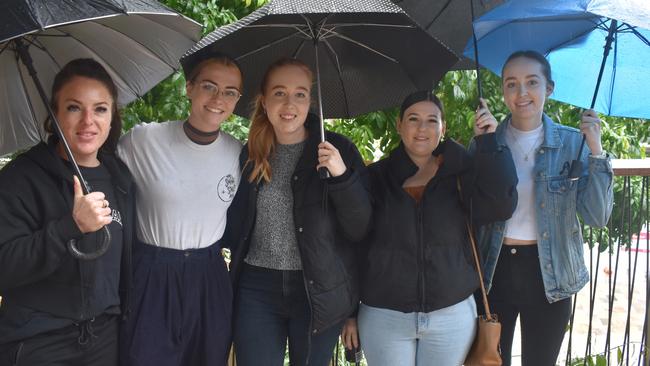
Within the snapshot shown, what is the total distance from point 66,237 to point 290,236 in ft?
3.13

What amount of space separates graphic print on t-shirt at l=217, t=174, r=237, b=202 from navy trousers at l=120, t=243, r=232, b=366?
0.23 m

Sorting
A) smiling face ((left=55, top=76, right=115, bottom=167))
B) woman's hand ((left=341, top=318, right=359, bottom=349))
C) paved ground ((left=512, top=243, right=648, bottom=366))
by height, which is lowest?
paved ground ((left=512, top=243, right=648, bottom=366))

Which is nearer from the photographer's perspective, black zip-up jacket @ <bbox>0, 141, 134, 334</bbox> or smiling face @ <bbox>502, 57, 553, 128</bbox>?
black zip-up jacket @ <bbox>0, 141, 134, 334</bbox>

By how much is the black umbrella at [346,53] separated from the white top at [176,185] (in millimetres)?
401

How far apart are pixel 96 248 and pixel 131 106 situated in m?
1.88

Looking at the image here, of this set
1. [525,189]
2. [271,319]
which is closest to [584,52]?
[525,189]

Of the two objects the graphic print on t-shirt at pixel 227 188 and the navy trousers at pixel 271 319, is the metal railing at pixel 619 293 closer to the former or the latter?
the navy trousers at pixel 271 319

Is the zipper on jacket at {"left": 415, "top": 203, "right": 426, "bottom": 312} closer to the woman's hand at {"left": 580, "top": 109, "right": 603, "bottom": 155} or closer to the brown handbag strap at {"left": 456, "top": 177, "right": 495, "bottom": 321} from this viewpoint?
the brown handbag strap at {"left": 456, "top": 177, "right": 495, "bottom": 321}

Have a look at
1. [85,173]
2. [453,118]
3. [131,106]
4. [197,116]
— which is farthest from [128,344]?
[453,118]

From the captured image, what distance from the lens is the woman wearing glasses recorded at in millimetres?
2523

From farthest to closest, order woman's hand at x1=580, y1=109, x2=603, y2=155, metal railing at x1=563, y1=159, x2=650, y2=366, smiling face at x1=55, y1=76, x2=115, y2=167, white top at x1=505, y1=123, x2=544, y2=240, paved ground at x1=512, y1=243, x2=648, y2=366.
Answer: paved ground at x1=512, y1=243, x2=648, y2=366 < metal railing at x1=563, y1=159, x2=650, y2=366 < white top at x1=505, y1=123, x2=544, y2=240 < woman's hand at x1=580, y1=109, x2=603, y2=155 < smiling face at x1=55, y1=76, x2=115, y2=167

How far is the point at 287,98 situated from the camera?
8.87 ft

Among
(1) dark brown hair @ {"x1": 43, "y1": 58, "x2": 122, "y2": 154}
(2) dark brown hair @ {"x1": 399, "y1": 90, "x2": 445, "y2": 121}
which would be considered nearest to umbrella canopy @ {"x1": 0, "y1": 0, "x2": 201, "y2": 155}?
(1) dark brown hair @ {"x1": 43, "y1": 58, "x2": 122, "y2": 154}

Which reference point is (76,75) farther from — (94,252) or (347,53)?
(347,53)
